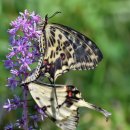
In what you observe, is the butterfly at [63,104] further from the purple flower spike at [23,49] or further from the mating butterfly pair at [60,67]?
the purple flower spike at [23,49]

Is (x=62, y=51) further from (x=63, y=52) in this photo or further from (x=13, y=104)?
(x=13, y=104)

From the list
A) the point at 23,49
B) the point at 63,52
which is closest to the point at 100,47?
the point at 63,52

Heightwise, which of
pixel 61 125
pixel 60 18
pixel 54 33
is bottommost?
pixel 61 125

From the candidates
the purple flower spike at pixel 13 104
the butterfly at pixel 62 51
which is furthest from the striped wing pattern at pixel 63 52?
the purple flower spike at pixel 13 104

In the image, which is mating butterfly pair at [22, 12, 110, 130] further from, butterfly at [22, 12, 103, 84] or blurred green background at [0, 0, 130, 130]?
blurred green background at [0, 0, 130, 130]

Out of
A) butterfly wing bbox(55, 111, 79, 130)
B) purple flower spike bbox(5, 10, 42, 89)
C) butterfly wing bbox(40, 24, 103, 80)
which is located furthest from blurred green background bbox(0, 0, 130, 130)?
butterfly wing bbox(55, 111, 79, 130)

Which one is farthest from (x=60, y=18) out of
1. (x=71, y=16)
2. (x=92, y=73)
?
(x=92, y=73)

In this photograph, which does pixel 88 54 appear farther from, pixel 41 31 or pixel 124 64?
pixel 124 64

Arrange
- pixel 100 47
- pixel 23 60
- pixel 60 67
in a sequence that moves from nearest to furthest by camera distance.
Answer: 1. pixel 23 60
2. pixel 60 67
3. pixel 100 47
